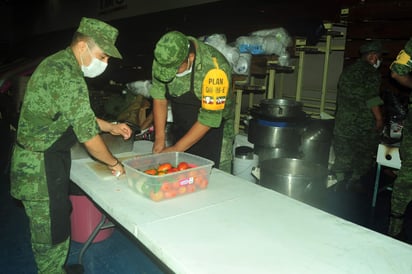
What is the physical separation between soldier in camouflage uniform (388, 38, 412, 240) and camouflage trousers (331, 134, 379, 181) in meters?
1.50

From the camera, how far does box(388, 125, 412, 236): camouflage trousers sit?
2.84 meters

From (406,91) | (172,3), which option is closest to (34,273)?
(406,91)

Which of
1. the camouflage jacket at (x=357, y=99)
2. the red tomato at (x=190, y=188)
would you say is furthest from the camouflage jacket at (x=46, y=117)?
the camouflage jacket at (x=357, y=99)

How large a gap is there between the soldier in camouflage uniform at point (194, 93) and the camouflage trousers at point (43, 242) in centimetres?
88

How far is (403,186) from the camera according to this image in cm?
293

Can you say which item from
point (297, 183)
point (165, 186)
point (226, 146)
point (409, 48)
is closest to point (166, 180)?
point (165, 186)

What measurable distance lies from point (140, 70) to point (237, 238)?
21.6 feet

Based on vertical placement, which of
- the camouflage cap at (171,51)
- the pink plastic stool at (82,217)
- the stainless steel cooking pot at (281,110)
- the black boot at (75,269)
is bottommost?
the black boot at (75,269)

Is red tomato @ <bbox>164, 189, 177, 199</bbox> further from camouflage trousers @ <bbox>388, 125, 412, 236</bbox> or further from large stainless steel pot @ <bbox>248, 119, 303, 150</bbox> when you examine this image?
large stainless steel pot @ <bbox>248, 119, 303, 150</bbox>

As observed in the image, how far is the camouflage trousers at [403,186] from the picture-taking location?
9.32 ft

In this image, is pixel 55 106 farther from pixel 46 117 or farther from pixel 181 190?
pixel 181 190

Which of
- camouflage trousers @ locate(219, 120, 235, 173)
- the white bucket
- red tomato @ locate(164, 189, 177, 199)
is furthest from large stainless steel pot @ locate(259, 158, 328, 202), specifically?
the white bucket

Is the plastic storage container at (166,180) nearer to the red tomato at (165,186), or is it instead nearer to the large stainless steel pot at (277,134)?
the red tomato at (165,186)

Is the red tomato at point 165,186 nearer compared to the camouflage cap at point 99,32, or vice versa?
the red tomato at point 165,186
